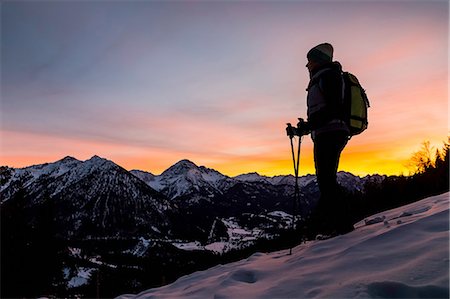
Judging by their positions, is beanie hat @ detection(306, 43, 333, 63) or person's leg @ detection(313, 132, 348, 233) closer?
person's leg @ detection(313, 132, 348, 233)

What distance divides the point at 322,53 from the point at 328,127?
1410 millimetres

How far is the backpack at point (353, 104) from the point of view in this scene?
6.13 m

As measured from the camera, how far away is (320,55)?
642cm

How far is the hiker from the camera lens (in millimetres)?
6078

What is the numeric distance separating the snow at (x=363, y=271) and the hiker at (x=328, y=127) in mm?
1040

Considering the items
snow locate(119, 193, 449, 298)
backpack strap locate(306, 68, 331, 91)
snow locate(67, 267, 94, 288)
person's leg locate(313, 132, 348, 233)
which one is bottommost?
snow locate(67, 267, 94, 288)

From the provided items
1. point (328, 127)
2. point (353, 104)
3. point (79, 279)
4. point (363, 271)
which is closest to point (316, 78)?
point (353, 104)

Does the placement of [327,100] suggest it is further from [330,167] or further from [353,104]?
[330,167]

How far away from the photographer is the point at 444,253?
320 centimetres

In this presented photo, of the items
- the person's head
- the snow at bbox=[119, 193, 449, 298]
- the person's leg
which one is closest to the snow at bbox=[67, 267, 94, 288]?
the person's leg

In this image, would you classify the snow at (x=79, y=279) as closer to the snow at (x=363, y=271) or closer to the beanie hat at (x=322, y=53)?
the snow at (x=363, y=271)

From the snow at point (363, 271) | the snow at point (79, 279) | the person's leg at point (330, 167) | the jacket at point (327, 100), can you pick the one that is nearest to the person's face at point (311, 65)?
the jacket at point (327, 100)

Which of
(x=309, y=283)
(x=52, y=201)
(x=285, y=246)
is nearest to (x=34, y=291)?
(x=52, y=201)

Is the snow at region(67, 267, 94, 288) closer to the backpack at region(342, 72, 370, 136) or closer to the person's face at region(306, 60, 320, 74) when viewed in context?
the person's face at region(306, 60, 320, 74)
